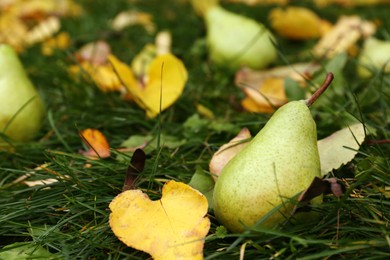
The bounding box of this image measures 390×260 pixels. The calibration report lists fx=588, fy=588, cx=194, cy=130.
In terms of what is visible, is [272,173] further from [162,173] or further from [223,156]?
[162,173]

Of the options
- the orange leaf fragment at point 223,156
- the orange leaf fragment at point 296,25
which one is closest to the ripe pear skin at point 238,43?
the orange leaf fragment at point 296,25

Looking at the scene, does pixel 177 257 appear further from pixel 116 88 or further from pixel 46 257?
pixel 116 88

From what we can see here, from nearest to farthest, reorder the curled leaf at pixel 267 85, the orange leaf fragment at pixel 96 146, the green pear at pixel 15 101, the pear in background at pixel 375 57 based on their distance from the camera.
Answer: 1. the orange leaf fragment at pixel 96 146
2. the green pear at pixel 15 101
3. the curled leaf at pixel 267 85
4. the pear in background at pixel 375 57

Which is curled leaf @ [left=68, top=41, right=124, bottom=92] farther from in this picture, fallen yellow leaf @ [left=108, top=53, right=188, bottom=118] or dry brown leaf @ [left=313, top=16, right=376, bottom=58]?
dry brown leaf @ [left=313, top=16, right=376, bottom=58]

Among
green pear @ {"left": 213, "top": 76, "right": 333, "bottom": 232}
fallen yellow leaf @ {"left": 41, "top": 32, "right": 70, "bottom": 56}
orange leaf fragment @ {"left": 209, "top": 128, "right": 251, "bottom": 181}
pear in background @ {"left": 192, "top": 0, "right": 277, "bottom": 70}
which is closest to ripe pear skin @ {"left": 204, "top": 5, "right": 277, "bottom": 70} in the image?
pear in background @ {"left": 192, "top": 0, "right": 277, "bottom": 70}

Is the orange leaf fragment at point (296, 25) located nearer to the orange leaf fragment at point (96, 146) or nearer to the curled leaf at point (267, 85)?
the curled leaf at point (267, 85)

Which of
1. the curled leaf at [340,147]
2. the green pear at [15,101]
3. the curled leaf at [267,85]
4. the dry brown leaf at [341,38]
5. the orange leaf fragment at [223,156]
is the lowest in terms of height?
the dry brown leaf at [341,38]

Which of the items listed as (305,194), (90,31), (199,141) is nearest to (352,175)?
(305,194)
